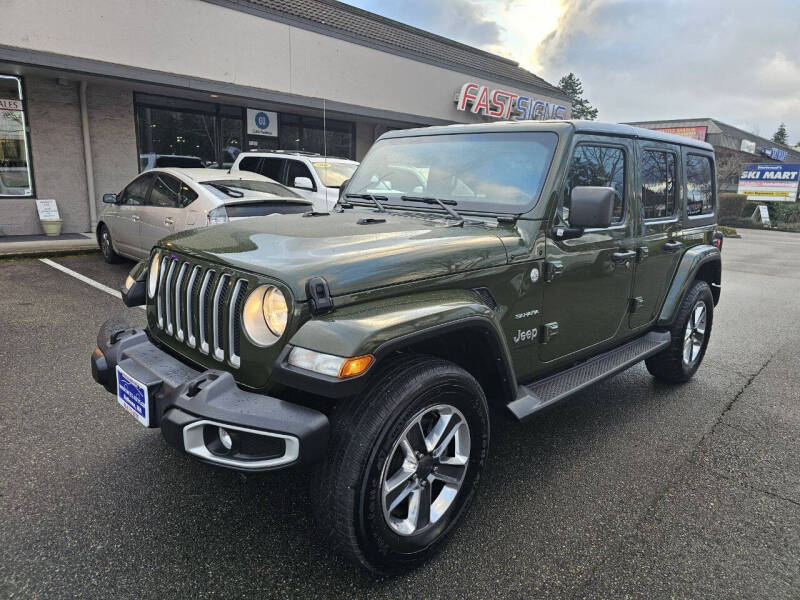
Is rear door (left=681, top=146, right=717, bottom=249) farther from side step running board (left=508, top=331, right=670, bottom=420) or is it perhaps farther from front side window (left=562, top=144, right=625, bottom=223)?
front side window (left=562, top=144, right=625, bottom=223)

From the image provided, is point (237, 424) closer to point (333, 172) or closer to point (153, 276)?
point (153, 276)

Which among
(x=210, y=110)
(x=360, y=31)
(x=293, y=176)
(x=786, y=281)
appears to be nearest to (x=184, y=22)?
(x=210, y=110)

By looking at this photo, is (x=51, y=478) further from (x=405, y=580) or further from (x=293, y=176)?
(x=293, y=176)

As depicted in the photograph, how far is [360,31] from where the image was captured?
15.1 meters

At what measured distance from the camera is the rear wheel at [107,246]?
28.9 ft

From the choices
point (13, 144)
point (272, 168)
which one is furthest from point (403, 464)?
point (13, 144)

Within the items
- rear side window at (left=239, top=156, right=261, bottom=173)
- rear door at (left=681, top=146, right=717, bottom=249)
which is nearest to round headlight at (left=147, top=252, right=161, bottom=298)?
rear door at (left=681, top=146, right=717, bottom=249)

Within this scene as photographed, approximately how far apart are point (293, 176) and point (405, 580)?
848cm

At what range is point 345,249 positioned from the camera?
7.73 feet

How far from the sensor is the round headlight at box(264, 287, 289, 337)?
213cm

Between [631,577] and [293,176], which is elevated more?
[293,176]

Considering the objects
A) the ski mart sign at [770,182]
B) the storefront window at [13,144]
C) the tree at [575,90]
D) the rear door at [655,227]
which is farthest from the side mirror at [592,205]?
the tree at [575,90]

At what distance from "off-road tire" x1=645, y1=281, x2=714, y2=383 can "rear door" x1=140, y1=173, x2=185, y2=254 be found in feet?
18.6

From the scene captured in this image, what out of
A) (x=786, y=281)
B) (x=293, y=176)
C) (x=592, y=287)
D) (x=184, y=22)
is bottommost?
(x=786, y=281)
